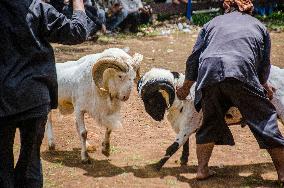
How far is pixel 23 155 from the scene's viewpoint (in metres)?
4.15

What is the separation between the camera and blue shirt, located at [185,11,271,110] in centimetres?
530

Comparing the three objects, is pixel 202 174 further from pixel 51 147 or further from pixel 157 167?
pixel 51 147

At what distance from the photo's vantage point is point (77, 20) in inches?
159

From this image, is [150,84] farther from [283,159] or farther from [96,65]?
[283,159]

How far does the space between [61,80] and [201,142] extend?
6.75 ft

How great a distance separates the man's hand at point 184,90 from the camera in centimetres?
592

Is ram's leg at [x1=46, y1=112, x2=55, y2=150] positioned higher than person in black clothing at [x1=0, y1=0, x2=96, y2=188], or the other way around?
person in black clothing at [x1=0, y1=0, x2=96, y2=188]

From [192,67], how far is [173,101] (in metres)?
0.63

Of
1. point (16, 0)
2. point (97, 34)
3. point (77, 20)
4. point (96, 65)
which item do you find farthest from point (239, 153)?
point (97, 34)

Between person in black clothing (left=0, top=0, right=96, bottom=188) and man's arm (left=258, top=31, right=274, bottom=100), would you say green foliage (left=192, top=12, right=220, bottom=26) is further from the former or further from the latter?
person in black clothing (left=0, top=0, right=96, bottom=188)

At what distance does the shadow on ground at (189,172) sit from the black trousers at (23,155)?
204 centimetres

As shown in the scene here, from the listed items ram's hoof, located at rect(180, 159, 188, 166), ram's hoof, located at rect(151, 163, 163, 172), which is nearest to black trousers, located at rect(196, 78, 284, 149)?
ram's hoof, located at rect(151, 163, 163, 172)

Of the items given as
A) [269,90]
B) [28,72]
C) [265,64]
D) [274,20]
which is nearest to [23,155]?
[28,72]

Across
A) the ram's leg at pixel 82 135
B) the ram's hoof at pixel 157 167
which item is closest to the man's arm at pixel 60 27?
the ram's hoof at pixel 157 167
